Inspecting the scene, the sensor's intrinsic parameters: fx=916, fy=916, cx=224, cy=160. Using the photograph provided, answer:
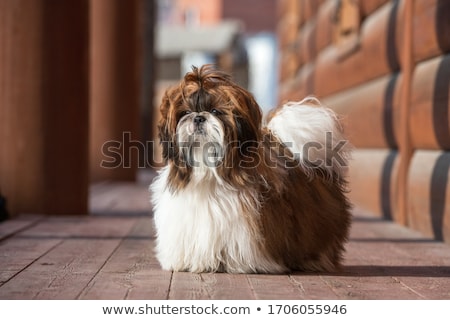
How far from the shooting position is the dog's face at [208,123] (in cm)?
360

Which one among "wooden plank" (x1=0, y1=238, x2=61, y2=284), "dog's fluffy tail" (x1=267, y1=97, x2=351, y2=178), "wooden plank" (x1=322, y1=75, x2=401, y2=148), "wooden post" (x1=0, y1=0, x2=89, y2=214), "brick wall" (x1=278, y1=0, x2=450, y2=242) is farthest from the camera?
"wooden plank" (x1=322, y1=75, x2=401, y2=148)

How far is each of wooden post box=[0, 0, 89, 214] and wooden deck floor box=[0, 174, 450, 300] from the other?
0.35 m

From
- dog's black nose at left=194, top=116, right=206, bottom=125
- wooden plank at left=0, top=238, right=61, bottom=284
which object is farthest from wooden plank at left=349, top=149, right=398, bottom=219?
dog's black nose at left=194, top=116, right=206, bottom=125

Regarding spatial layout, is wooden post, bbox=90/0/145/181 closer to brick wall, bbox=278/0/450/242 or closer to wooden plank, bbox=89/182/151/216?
wooden plank, bbox=89/182/151/216

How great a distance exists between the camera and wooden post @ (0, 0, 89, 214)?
242 inches

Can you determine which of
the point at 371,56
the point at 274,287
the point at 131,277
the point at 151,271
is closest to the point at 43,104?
the point at 371,56

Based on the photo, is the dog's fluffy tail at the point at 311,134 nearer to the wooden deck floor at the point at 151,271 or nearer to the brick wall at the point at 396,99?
the brick wall at the point at 396,99

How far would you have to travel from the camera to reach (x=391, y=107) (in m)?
6.25

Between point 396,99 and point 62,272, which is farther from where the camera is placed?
point 396,99

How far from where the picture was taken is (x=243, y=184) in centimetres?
379

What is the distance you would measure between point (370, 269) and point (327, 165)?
1.69 ft

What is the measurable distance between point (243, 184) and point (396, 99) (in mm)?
2565

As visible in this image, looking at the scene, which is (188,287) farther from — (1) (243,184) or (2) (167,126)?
(2) (167,126)
